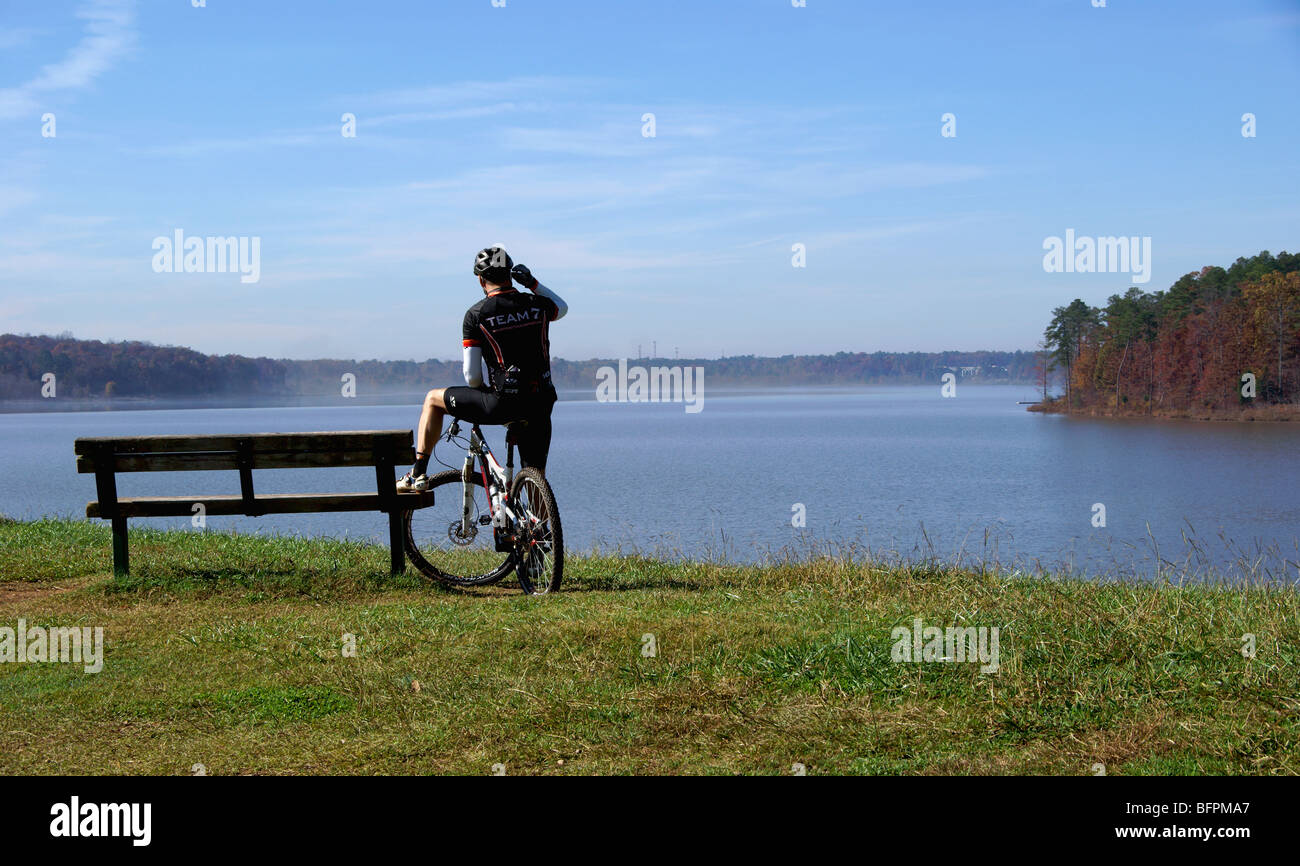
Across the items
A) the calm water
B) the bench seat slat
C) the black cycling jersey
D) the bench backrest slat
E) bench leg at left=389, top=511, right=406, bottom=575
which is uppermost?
the black cycling jersey

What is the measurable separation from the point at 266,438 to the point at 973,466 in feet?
177

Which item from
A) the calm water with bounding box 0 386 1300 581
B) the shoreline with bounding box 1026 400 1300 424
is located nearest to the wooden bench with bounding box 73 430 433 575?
the calm water with bounding box 0 386 1300 581

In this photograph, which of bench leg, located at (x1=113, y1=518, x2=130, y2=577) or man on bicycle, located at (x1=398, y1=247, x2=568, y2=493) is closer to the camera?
man on bicycle, located at (x1=398, y1=247, x2=568, y2=493)

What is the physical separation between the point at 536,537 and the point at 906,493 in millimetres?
34623

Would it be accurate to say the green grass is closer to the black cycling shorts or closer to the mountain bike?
the mountain bike

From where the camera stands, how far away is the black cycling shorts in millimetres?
8844

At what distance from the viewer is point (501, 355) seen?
8820 mm

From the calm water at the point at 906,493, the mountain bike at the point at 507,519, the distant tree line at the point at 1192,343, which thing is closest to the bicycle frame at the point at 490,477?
the mountain bike at the point at 507,519

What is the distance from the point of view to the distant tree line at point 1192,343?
9094 centimetres

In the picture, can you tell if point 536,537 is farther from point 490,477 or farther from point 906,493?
point 906,493

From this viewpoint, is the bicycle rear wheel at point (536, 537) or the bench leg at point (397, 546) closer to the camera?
the bicycle rear wheel at point (536, 537)

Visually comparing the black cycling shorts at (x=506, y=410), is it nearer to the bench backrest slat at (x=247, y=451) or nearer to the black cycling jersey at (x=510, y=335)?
the black cycling jersey at (x=510, y=335)
